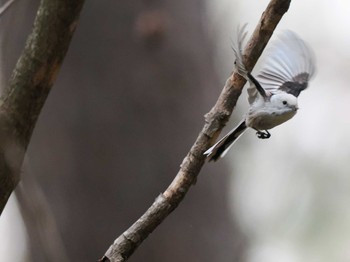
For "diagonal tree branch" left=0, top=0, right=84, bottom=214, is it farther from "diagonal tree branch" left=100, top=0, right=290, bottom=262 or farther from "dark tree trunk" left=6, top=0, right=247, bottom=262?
"dark tree trunk" left=6, top=0, right=247, bottom=262

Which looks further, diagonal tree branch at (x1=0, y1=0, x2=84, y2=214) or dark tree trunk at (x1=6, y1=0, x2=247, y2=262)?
dark tree trunk at (x1=6, y1=0, x2=247, y2=262)

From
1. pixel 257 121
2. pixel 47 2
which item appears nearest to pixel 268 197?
pixel 257 121

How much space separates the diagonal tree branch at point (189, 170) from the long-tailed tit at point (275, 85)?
16 millimetres

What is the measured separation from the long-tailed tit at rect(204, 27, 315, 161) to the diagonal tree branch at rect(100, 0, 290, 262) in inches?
0.6

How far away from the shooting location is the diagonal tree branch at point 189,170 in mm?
772

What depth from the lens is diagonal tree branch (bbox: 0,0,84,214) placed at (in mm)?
596

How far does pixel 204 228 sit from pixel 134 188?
0.18m

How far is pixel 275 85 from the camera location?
88cm

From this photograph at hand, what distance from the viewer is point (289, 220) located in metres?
2.39

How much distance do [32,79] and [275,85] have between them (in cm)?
36

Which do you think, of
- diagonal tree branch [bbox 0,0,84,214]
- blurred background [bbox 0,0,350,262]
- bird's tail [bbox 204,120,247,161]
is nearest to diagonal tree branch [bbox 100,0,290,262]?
bird's tail [bbox 204,120,247,161]

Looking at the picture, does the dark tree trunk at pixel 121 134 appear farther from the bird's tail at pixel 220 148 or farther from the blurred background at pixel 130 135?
the bird's tail at pixel 220 148

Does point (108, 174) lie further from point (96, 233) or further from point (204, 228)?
point (204, 228)

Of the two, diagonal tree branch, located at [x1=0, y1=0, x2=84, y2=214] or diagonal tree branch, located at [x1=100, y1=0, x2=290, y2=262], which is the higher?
diagonal tree branch, located at [x1=0, y1=0, x2=84, y2=214]
